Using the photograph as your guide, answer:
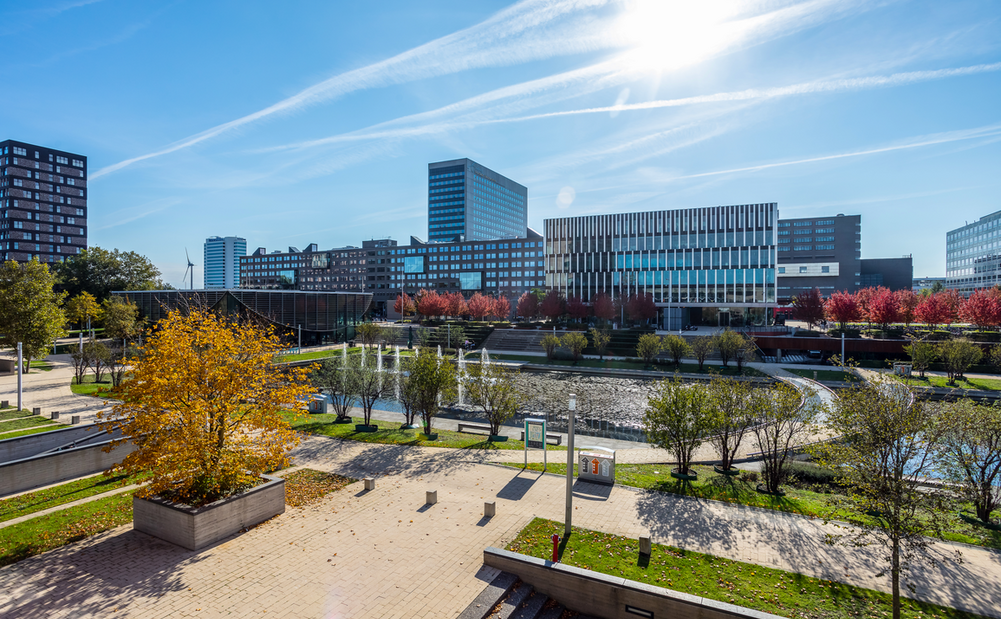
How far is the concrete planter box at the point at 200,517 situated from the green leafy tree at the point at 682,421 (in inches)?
474

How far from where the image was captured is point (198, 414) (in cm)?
1092

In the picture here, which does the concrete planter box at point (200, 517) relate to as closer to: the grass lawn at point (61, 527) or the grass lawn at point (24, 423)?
the grass lawn at point (61, 527)

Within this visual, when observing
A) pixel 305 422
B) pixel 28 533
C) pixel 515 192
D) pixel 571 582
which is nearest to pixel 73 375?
pixel 305 422

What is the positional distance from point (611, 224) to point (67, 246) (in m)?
116

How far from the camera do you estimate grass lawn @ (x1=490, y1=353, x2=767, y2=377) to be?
139 ft

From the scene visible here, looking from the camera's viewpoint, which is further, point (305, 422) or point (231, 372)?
point (305, 422)

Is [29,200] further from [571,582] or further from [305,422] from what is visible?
[571,582]

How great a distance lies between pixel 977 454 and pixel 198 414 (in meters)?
20.0

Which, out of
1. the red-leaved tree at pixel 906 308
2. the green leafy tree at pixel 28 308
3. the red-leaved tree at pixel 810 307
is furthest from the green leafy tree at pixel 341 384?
the red-leaved tree at pixel 810 307

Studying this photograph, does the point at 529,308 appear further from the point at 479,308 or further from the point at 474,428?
the point at 474,428

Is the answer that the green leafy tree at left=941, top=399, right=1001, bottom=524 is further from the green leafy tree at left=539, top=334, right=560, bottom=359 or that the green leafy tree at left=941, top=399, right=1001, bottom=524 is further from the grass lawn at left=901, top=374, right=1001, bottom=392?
the green leafy tree at left=539, top=334, right=560, bottom=359

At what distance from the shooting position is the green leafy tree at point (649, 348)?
152 ft

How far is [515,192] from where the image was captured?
17425cm

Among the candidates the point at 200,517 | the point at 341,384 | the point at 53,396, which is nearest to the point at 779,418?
the point at 200,517
